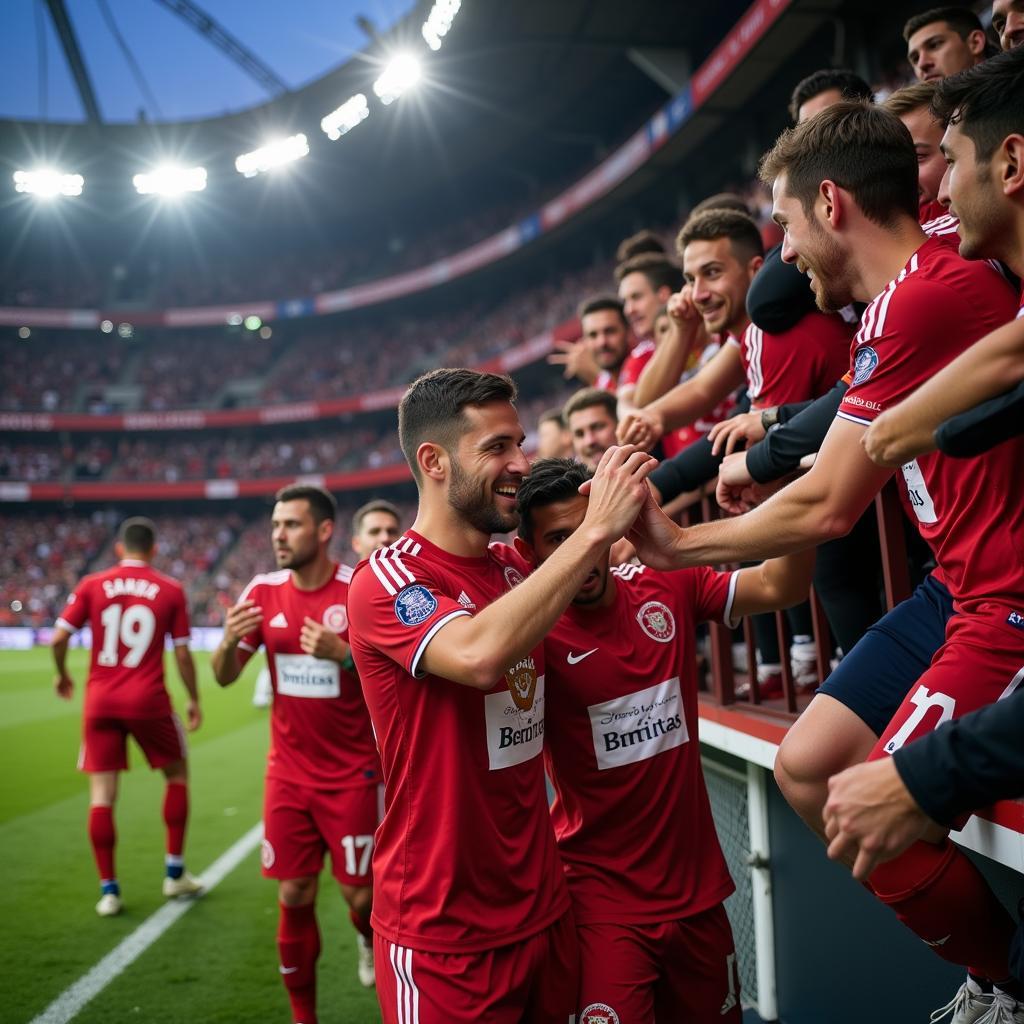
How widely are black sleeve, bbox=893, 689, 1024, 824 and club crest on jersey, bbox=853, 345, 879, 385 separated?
2.63 ft

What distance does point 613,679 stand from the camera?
2656 mm

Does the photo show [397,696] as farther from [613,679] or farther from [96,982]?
[96,982]

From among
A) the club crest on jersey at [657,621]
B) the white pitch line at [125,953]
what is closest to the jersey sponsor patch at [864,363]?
the club crest on jersey at [657,621]

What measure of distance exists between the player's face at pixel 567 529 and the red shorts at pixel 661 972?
967 mm

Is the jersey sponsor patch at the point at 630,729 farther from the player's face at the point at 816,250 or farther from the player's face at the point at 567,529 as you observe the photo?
the player's face at the point at 816,250

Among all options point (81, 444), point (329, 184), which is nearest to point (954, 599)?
point (329, 184)

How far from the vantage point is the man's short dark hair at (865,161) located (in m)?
2.05

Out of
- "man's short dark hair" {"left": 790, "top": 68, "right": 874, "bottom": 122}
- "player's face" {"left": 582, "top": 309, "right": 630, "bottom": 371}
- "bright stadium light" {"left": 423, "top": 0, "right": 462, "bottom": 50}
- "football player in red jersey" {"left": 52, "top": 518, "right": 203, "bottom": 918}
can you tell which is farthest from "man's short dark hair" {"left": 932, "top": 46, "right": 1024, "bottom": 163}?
"bright stadium light" {"left": 423, "top": 0, "right": 462, "bottom": 50}

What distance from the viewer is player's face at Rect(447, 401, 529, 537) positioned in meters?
2.40

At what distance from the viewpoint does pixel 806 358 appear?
2.91m

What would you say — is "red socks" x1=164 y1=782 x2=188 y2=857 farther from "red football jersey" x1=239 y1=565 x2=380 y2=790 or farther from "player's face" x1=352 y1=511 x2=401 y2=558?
"player's face" x1=352 y1=511 x2=401 y2=558

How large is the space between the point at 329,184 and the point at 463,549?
33.6 m

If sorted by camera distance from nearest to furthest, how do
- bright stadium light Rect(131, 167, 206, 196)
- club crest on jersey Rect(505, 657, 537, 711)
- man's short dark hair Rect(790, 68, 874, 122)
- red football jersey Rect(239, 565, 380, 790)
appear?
club crest on jersey Rect(505, 657, 537, 711) < man's short dark hair Rect(790, 68, 874, 122) < red football jersey Rect(239, 565, 380, 790) < bright stadium light Rect(131, 167, 206, 196)

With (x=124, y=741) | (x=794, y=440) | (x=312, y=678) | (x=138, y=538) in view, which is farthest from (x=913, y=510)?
(x=138, y=538)
